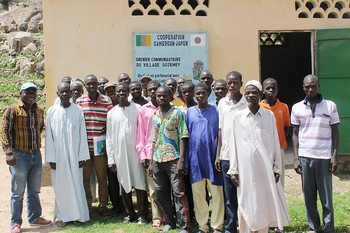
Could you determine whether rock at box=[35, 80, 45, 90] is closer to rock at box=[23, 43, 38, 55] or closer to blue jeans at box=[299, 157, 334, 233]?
rock at box=[23, 43, 38, 55]

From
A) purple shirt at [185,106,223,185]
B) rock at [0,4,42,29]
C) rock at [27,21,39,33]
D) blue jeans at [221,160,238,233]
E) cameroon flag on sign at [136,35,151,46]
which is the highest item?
rock at [0,4,42,29]

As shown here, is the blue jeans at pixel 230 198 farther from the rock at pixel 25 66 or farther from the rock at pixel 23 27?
the rock at pixel 23 27

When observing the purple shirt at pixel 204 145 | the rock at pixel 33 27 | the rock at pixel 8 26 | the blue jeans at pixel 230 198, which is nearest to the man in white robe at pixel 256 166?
the blue jeans at pixel 230 198

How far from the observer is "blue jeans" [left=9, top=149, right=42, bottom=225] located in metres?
5.12

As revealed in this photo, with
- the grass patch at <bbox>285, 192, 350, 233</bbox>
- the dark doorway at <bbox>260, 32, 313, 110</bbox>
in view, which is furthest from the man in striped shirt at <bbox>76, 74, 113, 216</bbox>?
the dark doorway at <bbox>260, 32, 313, 110</bbox>

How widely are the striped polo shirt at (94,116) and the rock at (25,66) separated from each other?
12636 mm

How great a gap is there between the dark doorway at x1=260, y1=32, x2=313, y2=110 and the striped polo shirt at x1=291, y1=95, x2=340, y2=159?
7878 mm

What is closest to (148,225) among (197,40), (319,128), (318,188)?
(318,188)

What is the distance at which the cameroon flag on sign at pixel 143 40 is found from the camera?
6992 mm

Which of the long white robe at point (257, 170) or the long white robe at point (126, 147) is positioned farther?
the long white robe at point (126, 147)

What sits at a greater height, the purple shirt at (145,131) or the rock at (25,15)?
the rock at (25,15)

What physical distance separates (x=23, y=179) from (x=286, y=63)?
9054mm

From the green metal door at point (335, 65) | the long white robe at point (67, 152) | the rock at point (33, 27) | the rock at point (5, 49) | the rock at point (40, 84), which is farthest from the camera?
the rock at point (33, 27)

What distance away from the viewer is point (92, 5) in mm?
6988
